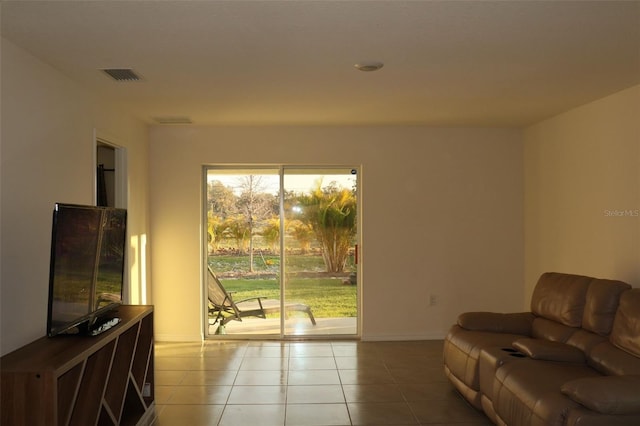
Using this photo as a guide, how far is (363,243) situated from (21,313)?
12.5 feet

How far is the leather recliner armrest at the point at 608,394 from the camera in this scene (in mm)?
2578

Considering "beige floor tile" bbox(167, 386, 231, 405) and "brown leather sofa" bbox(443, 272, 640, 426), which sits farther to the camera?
"beige floor tile" bbox(167, 386, 231, 405)

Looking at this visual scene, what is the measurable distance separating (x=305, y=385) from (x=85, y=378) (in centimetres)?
200

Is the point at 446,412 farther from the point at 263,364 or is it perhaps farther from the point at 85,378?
the point at 85,378

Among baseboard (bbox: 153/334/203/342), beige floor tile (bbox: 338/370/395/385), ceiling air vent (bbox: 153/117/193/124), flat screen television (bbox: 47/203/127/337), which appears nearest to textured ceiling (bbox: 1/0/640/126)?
ceiling air vent (bbox: 153/117/193/124)

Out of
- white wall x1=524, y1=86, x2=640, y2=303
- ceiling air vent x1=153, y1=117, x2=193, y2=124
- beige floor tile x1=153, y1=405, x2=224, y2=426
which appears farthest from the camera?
ceiling air vent x1=153, y1=117, x2=193, y2=124

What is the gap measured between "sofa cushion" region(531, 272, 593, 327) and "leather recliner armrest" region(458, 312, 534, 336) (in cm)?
15

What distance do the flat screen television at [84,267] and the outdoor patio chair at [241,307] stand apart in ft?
8.39

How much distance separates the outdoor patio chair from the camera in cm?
623

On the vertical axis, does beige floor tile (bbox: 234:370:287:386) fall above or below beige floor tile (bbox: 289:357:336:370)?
below

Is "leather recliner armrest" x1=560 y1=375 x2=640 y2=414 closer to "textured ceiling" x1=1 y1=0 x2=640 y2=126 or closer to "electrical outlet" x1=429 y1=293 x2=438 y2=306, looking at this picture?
"textured ceiling" x1=1 y1=0 x2=640 y2=126

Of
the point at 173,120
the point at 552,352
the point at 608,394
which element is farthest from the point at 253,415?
the point at 173,120

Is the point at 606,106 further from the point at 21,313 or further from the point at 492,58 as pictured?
the point at 21,313

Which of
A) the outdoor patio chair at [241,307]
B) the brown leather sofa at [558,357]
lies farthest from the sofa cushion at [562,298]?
the outdoor patio chair at [241,307]
